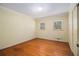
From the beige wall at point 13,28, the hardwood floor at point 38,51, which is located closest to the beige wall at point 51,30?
the beige wall at point 13,28

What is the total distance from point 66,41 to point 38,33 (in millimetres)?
1870

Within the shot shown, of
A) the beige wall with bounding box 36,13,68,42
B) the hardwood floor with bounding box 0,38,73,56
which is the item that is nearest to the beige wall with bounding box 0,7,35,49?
A: the hardwood floor with bounding box 0,38,73,56

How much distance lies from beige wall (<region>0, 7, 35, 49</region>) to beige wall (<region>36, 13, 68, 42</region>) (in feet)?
2.30

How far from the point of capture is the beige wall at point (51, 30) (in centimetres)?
351

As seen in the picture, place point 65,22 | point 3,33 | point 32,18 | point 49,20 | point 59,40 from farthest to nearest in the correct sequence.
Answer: point 32,18
point 49,20
point 59,40
point 65,22
point 3,33

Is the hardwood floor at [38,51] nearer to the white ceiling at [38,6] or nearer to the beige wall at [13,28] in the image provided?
the beige wall at [13,28]

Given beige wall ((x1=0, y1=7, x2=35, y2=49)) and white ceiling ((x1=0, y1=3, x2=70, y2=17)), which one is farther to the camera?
beige wall ((x1=0, y1=7, x2=35, y2=49))

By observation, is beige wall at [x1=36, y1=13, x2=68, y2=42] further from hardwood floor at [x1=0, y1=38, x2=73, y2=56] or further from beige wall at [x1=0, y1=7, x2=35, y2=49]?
hardwood floor at [x1=0, y1=38, x2=73, y2=56]

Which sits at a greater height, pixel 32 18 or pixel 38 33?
pixel 32 18

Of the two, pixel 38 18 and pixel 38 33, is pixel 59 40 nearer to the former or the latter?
pixel 38 33

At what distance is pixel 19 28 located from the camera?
3.47m

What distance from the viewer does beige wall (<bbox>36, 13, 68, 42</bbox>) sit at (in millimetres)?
3512

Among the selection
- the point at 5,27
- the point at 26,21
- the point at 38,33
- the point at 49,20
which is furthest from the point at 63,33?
the point at 5,27

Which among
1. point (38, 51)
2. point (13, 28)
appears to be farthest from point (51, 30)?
point (13, 28)
